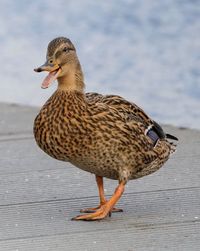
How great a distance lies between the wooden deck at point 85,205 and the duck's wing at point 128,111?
1.44 ft

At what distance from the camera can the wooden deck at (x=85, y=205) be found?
22.2 feet

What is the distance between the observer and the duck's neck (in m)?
7.30

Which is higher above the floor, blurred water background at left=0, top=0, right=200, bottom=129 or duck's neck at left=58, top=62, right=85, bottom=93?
duck's neck at left=58, top=62, right=85, bottom=93

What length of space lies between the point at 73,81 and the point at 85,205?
0.87 meters

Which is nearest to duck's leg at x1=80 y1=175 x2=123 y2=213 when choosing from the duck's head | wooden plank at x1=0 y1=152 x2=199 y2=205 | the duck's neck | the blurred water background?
wooden plank at x1=0 y1=152 x2=199 y2=205

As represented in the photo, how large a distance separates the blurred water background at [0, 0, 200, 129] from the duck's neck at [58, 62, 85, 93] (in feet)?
11.4

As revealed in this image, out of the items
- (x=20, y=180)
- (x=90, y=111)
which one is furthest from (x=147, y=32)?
(x=90, y=111)

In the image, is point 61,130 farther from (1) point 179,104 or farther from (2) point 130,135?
(1) point 179,104

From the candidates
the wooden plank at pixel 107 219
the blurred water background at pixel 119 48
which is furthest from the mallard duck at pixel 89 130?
the blurred water background at pixel 119 48

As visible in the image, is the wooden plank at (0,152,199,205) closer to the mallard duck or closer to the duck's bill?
the mallard duck

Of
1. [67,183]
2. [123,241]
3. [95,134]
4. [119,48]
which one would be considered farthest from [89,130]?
[119,48]

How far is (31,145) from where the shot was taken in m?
9.43

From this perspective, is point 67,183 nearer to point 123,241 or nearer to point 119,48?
point 123,241

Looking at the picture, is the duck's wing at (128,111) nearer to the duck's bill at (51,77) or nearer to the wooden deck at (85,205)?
the duck's bill at (51,77)
